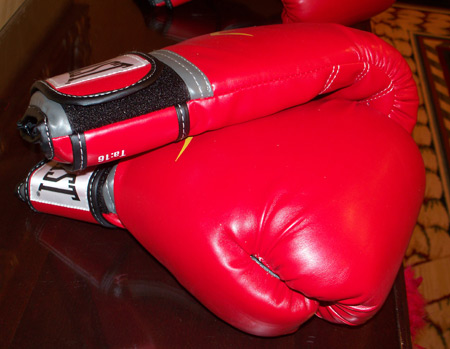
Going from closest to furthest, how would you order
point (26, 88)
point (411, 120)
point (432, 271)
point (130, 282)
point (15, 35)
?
point (130, 282)
point (411, 120)
point (26, 88)
point (15, 35)
point (432, 271)

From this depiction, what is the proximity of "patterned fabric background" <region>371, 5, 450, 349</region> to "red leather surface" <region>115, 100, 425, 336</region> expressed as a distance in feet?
2.28

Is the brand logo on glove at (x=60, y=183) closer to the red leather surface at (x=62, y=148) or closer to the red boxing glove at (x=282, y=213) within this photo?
the red boxing glove at (x=282, y=213)

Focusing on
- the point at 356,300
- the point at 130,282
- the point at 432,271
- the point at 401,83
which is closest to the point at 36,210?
the point at 130,282

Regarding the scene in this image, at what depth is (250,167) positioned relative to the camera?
70 cm

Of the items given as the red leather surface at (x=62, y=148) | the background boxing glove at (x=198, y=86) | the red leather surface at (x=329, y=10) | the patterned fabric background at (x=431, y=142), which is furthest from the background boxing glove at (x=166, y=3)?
the patterned fabric background at (x=431, y=142)

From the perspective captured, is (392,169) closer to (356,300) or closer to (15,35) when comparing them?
(356,300)

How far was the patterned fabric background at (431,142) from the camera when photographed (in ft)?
4.36

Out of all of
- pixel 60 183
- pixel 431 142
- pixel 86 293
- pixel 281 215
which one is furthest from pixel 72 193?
pixel 431 142

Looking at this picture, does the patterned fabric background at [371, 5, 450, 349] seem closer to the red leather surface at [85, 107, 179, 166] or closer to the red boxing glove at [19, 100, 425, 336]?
the red boxing glove at [19, 100, 425, 336]

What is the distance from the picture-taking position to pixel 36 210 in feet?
2.98

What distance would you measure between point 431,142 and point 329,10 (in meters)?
0.86

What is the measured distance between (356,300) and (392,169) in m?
0.22

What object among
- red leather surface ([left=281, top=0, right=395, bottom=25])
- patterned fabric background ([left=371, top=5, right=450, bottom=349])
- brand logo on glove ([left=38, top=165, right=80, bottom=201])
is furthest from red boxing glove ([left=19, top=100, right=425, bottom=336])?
patterned fabric background ([left=371, top=5, right=450, bottom=349])

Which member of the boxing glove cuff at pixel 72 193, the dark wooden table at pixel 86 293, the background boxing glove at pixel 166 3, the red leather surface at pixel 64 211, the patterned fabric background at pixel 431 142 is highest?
the background boxing glove at pixel 166 3
